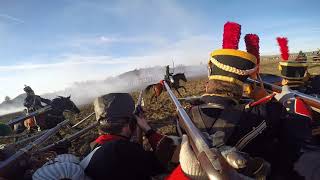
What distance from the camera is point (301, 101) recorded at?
333 centimetres

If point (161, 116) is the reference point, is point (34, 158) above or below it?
above

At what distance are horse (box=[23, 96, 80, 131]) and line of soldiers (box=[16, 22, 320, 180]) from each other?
25.8 ft

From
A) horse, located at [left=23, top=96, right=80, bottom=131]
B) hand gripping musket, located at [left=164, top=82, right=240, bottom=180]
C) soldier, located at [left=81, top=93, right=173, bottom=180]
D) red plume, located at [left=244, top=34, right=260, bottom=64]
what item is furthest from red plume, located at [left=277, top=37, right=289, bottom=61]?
horse, located at [left=23, top=96, right=80, bottom=131]

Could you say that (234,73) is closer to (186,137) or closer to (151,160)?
(151,160)

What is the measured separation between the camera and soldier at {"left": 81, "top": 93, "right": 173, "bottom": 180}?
2518mm

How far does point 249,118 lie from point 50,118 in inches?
378

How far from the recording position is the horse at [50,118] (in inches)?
A: 423

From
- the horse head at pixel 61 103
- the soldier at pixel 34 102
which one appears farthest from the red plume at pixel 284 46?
the soldier at pixel 34 102


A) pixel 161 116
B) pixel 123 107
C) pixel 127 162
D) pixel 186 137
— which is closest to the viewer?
pixel 186 137

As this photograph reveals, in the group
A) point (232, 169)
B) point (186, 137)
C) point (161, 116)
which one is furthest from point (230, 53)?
point (161, 116)

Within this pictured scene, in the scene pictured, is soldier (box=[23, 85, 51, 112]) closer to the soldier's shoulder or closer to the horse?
the horse

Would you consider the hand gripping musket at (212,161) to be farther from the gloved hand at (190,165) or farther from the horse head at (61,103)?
the horse head at (61,103)

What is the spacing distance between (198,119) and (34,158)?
1756 mm

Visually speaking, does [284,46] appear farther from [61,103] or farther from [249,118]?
[61,103]
